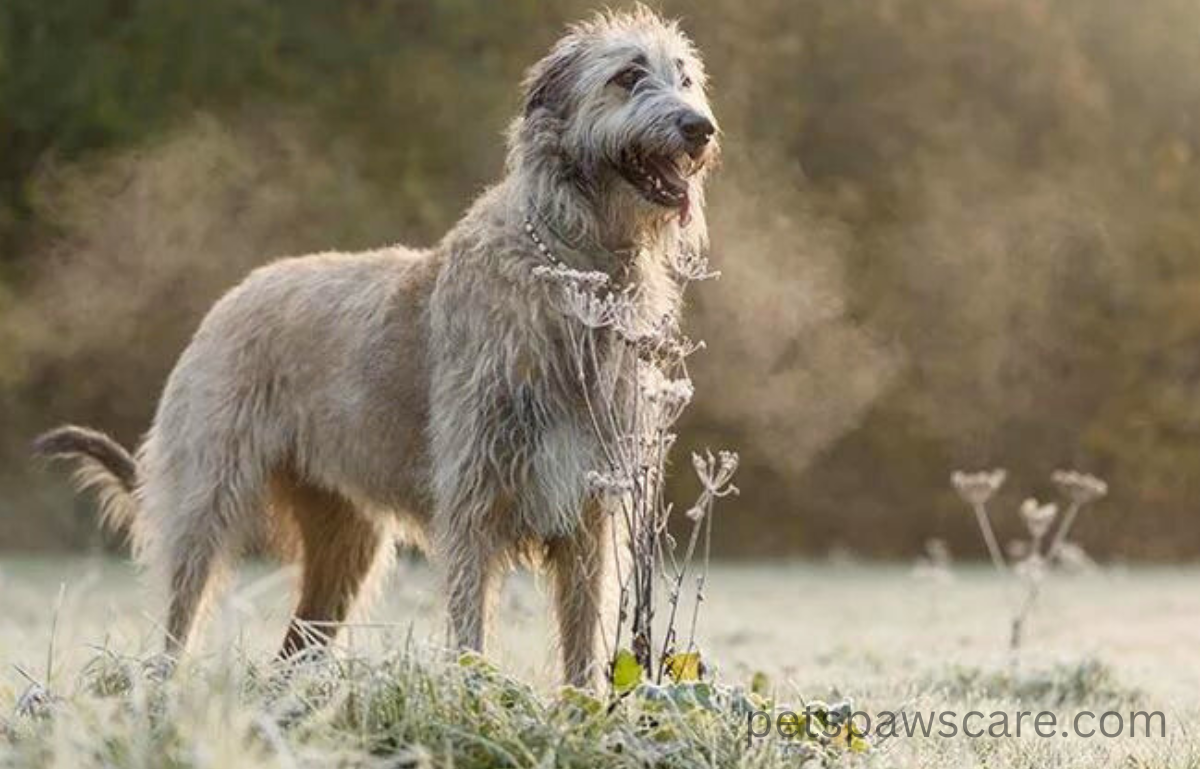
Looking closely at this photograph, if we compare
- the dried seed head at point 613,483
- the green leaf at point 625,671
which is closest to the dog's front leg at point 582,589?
the dried seed head at point 613,483

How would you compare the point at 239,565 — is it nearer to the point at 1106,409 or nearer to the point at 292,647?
the point at 292,647

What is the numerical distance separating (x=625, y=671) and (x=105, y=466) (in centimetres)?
303

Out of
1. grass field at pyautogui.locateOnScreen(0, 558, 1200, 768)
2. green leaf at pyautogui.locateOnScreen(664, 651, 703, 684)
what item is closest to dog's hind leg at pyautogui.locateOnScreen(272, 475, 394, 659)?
grass field at pyautogui.locateOnScreen(0, 558, 1200, 768)

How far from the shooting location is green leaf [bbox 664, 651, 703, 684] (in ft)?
14.6

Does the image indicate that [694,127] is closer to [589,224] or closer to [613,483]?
[589,224]

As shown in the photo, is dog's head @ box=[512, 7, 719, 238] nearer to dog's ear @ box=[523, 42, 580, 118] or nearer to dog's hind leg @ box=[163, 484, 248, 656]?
dog's ear @ box=[523, 42, 580, 118]

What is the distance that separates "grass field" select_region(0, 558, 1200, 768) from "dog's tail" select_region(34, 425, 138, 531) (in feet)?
1.48

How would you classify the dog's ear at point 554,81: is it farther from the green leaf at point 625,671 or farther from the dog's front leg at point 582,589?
the green leaf at point 625,671

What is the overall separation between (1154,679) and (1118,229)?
30.9ft

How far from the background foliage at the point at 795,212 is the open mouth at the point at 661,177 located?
9853 mm

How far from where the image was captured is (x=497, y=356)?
506cm

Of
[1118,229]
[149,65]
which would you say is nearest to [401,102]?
[149,65]

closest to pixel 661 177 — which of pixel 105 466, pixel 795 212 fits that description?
pixel 105 466

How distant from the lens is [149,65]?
15.4m
